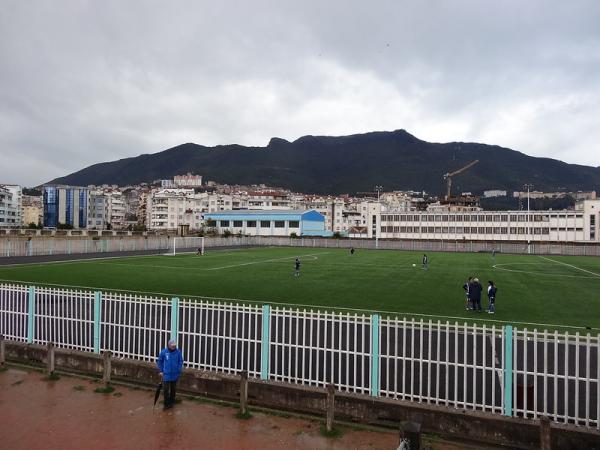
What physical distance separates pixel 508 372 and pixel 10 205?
160221 mm

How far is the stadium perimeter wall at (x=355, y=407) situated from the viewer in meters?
6.76

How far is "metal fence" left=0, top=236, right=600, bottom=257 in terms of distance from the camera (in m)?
47.3

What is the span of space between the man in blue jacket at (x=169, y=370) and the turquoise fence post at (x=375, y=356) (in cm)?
372

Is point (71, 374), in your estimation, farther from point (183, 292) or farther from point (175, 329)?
point (183, 292)

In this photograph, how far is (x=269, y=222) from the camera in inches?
4245

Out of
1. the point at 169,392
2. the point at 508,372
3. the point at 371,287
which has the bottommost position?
the point at 371,287

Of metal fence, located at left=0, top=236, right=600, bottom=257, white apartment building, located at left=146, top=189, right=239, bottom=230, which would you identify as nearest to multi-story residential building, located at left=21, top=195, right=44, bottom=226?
white apartment building, located at left=146, top=189, right=239, bottom=230

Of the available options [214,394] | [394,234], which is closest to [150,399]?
[214,394]

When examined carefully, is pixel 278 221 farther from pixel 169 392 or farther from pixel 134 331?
pixel 169 392

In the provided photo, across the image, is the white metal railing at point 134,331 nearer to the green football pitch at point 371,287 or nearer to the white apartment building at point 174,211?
the green football pitch at point 371,287

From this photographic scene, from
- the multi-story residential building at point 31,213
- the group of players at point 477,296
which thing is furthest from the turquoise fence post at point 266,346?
the multi-story residential building at point 31,213

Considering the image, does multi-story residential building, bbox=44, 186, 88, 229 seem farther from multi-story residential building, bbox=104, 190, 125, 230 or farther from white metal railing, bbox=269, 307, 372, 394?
white metal railing, bbox=269, 307, 372, 394

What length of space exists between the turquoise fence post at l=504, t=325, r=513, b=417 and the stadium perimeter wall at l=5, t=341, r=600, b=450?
0.43m

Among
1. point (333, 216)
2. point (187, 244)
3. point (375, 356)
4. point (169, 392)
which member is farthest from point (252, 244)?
point (375, 356)
